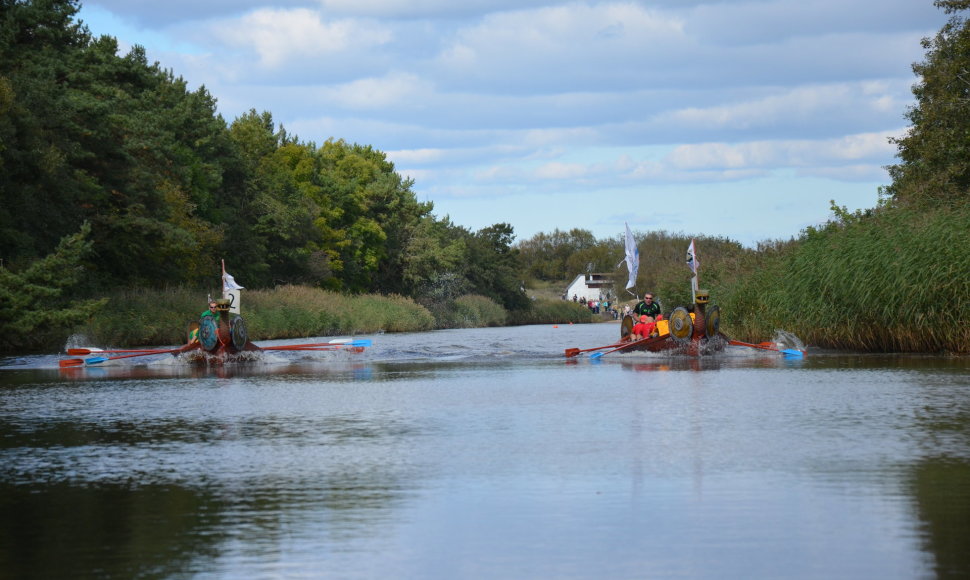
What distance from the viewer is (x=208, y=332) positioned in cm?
3102

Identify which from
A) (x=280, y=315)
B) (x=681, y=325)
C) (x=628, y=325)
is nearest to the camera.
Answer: (x=681, y=325)

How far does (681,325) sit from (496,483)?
21.3m

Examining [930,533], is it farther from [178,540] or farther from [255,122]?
[255,122]

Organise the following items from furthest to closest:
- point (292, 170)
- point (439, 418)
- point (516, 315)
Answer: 1. point (516, 315)
2. point (292, 170)
3. point (439, 418)

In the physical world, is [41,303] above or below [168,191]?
below

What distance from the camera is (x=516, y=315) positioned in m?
115

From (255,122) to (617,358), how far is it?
67239 mm

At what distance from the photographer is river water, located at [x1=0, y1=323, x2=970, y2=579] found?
7382 mm

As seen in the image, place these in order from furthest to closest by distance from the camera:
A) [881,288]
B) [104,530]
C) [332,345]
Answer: [332,345]
[881,288]
[104,530]


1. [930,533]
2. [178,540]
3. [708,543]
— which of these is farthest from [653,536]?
[178,540]

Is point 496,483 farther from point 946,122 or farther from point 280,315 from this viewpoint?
point 280,315

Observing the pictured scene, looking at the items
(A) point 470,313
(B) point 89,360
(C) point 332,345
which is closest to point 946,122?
(C) point 332,345

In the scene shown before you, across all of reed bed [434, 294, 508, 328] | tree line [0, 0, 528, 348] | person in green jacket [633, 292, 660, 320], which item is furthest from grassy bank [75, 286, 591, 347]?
person in green jacket [633, 292, 660, 320]

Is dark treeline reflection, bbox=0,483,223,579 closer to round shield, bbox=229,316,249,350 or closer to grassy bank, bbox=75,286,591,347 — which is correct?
round shield, bbox=229,316,249,350
